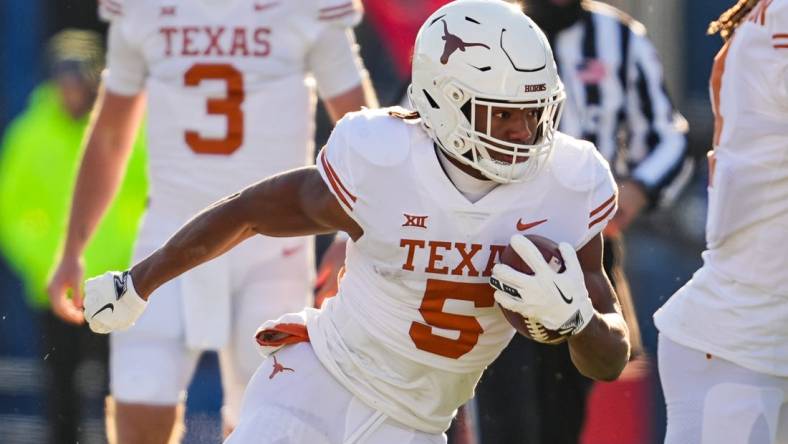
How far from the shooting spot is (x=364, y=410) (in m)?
3.71

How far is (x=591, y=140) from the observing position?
5.48m

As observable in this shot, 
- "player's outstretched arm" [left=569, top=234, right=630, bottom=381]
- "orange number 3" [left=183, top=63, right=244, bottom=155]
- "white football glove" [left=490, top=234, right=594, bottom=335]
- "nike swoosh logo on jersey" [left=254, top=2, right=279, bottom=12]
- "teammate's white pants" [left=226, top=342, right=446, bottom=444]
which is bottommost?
"orange number 3" [left=183, top=63, right=244, bottom=155]

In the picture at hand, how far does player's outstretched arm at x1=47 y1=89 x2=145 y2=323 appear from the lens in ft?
17.6

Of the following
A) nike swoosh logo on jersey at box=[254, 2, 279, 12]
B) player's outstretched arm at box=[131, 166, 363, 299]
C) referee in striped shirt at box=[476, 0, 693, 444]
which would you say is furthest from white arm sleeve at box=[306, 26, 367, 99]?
player's outstretched arm at box=[131, 166, 363, 299]

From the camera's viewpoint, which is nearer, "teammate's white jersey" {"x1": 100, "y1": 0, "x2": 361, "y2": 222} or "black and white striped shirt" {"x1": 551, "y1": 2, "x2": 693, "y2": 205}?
"teammate's white jersey" {"x1": 100, "y1": 0, "x2": 361, "y2": 222}

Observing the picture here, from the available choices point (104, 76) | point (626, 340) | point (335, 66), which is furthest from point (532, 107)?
point (104, 76)

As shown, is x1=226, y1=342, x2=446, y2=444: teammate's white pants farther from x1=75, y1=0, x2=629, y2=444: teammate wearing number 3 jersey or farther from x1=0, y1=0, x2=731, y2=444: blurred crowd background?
x1=0, y1=0, x2=731, y2=444: blurred crowd background

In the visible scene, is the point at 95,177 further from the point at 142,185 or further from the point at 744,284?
the point at 744,284

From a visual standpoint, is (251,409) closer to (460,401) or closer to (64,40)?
(460,401)

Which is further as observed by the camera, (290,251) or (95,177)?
(95,177)

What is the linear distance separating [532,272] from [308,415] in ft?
2.04

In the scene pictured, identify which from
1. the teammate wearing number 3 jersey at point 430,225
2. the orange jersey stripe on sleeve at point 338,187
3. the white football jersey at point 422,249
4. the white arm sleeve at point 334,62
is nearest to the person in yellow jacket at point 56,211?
the white arm sleeve at point 334,62

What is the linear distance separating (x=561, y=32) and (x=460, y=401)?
6.53 ft

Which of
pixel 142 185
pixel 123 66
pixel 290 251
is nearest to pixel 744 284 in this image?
pixel 290 251
